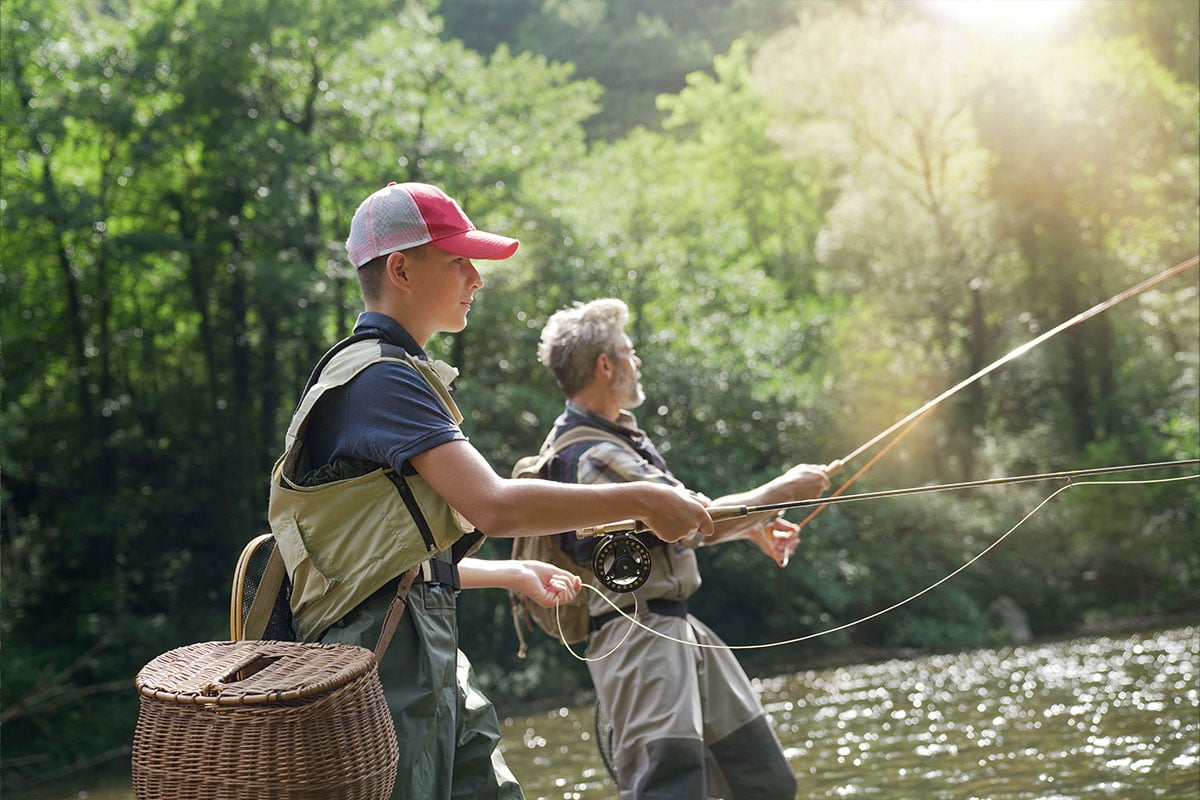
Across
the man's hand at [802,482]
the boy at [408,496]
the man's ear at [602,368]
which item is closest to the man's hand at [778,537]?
the man's hand at [802,482]

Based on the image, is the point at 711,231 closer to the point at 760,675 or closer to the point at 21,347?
the point at 760,675

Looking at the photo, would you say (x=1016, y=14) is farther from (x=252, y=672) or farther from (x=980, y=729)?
(x=252, y=672)

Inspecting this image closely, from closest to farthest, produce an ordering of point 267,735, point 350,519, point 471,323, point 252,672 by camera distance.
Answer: point 267,735, point 252,672, point 350,519, point 471,323

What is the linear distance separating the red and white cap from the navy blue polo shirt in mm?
309

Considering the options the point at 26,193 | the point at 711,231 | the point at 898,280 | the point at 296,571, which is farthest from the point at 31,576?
the point at 898,280

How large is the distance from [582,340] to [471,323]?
34.1 feet

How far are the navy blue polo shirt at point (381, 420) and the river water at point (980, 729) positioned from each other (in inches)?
190

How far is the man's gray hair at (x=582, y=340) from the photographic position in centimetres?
436

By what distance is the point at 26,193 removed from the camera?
44.6 feet

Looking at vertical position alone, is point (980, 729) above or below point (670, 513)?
below

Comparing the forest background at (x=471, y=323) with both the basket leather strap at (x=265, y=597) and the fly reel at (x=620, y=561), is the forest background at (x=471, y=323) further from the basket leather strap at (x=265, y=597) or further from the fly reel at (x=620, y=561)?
the basket leather strap at (x=265, y=597)

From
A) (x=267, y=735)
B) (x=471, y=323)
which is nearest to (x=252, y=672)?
(x=267, y=735)

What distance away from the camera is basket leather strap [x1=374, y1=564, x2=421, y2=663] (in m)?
2.42

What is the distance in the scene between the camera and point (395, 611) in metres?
2.45
